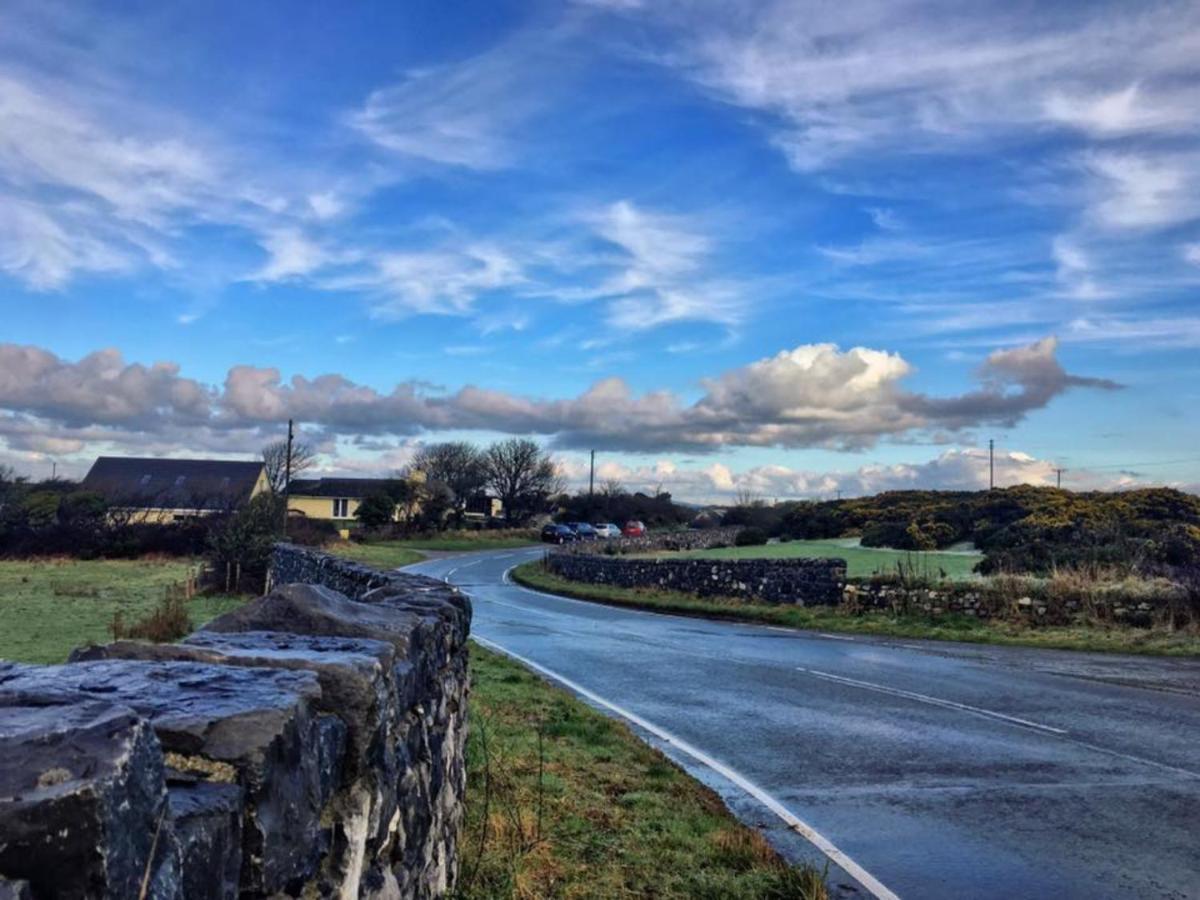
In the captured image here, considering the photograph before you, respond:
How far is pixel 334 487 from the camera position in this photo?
105625 millimetres

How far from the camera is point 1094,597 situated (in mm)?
21844

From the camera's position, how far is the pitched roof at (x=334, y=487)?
102m

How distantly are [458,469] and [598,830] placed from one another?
9560cm

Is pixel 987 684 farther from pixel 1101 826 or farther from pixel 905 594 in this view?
pixel 905 594

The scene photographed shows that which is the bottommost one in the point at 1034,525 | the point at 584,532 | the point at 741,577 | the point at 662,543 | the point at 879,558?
the point at 741,577

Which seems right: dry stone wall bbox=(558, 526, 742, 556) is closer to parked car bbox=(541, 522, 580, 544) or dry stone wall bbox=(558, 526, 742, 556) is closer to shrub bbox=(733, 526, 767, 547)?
shrub bbox=(733, 526, 767, 547)

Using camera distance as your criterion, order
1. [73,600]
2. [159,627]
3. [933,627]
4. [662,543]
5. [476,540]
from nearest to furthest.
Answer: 1. [159,627]
2. [933,627]
3. [73,600]
4. [662,543]
5. [476,540]

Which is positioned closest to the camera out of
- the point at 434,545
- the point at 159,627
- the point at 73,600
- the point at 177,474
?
the point at 159,627

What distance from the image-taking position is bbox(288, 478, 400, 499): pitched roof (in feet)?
335

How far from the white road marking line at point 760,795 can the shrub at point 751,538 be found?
47.9 metres

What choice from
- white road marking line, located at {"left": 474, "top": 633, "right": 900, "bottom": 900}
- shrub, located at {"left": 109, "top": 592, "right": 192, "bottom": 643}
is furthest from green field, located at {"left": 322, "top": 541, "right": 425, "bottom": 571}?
white road marking line, located at {"left": 474, "top": 633, "right": 900, "bottom": 900}

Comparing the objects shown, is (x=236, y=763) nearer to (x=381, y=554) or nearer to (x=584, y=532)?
(x=381, y=554)

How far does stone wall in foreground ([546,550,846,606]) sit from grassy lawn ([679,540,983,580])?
51.2 inches

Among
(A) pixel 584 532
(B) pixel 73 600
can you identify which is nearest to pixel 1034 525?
(B) pixel 73 600
